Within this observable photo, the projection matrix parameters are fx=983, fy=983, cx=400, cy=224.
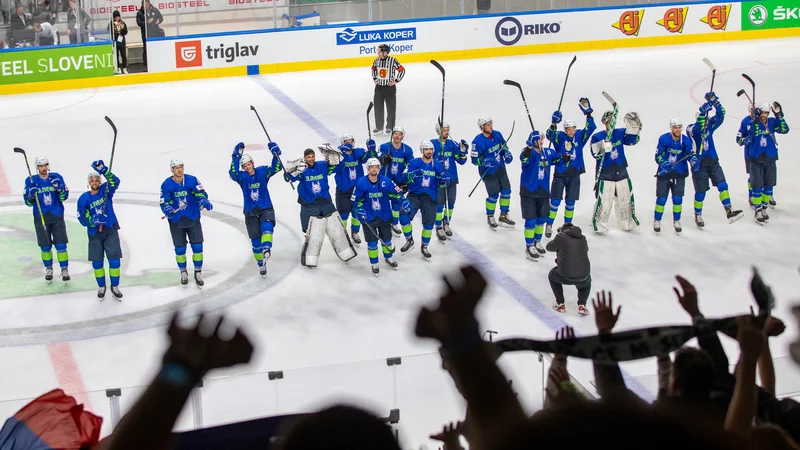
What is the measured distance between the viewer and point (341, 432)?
6.06ft

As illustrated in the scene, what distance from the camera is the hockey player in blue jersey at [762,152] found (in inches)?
472

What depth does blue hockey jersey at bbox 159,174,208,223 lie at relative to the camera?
33.2ft

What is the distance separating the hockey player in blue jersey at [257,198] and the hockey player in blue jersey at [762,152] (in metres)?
5.83

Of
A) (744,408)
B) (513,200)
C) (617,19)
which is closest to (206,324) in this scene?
(744,408)

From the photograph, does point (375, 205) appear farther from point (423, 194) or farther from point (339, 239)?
point (423, 194)

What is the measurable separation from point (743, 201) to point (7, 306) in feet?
29.8

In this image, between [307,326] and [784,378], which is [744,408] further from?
[307,326]

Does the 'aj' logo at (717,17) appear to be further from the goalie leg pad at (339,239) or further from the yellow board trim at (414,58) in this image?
the goalie leg pad at (339,239)

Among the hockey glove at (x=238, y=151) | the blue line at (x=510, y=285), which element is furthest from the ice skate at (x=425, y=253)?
the hockey glove at (x=238, y=151)

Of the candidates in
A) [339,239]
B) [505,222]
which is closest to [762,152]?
[505,222]

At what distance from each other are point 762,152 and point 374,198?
16.3 feet

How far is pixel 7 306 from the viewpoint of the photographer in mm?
10031

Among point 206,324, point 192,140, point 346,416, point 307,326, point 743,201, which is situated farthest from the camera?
point 192,140

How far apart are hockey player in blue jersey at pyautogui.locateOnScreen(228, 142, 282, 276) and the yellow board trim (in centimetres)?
1151
